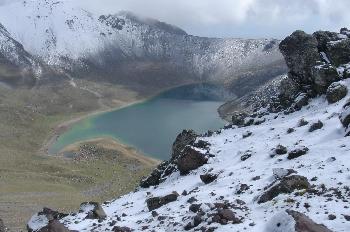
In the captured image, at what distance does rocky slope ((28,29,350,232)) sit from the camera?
2444cm

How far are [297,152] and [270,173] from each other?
2703 millimetres

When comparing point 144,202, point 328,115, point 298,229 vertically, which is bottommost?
point 298,229

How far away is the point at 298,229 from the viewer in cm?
1948

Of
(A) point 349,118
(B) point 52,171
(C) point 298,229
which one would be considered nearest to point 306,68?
(A) point 349,118

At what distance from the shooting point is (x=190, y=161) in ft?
140

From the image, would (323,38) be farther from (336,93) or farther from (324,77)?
(336,93)

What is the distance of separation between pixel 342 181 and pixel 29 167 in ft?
368

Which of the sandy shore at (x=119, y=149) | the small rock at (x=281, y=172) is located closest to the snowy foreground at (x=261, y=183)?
the small rock at (x=281, y=172)

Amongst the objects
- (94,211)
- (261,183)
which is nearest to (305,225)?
(261,183)

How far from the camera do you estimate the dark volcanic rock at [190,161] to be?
42.3 m

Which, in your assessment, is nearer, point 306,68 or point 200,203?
point 200,203

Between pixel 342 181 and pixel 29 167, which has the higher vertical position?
pixel 29 167

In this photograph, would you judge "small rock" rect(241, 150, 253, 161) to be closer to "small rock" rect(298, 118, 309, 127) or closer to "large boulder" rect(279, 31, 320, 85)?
"small rock" rect(298, 118, 309, 127)

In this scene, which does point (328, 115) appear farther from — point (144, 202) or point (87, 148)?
point (87, 148)
